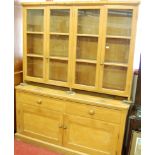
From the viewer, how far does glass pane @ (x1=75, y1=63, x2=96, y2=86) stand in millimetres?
2256

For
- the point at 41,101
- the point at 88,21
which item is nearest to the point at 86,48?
the point at 88,21

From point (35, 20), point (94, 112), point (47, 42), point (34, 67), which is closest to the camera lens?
point (94, 112)

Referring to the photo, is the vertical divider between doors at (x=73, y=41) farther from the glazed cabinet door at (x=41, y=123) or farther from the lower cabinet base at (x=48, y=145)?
the lower cabinet base at (x=48, y=145)

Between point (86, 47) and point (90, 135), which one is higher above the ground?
point (86, 47)

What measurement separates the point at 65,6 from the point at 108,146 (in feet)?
5.22

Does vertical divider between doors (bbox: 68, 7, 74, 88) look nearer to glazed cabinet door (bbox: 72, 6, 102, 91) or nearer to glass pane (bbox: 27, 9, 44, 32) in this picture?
glazed cabinet door (bbox: 72, 6, 102, 91)

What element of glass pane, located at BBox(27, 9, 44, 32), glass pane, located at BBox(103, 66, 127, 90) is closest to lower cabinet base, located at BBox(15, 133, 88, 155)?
glass pane, located at BBox(103, 66, 127, 90)

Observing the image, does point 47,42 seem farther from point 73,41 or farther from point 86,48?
point 86,48

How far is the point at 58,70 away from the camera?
2.42m

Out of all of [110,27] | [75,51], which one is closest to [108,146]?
[75,51]

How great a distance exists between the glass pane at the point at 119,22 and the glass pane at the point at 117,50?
0.28 ft

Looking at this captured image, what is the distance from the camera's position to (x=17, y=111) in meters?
2.52

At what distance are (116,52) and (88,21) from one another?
0.46 meters
